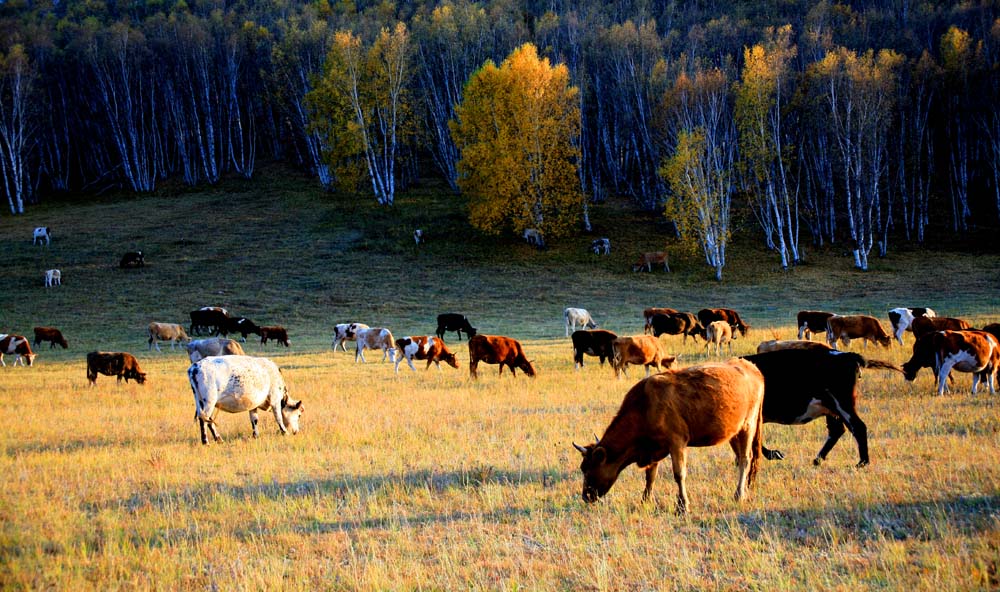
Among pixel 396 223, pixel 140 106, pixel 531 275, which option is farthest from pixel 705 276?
pixel 140 106

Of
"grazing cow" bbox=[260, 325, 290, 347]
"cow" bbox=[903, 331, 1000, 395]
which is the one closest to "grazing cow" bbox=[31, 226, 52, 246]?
"grazing cow" bbox=[260, 325, 290, 347]

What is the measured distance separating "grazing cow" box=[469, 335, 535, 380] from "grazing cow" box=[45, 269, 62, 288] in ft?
107

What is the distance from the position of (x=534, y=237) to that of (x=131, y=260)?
26845 mm

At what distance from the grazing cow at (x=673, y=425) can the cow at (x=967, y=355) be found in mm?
7504

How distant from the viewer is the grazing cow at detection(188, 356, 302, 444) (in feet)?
36.3

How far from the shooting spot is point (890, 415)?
1052 centimetres

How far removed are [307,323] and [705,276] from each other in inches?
963

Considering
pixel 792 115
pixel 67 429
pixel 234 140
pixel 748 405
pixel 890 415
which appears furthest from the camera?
pixel 234 140

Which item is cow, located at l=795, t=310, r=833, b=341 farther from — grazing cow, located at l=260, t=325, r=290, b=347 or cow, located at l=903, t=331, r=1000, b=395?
grazing cow, located at l=260, t=325, r=290, b=347

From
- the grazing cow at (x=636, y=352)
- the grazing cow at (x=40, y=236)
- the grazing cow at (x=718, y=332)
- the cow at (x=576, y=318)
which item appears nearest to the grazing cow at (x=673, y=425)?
the grazing cow at (x=636, y=352)

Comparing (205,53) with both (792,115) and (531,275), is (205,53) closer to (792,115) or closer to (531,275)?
(531,275)

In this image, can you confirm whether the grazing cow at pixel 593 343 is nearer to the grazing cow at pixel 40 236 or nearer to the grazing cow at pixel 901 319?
the grazing cow at pixel 901 319

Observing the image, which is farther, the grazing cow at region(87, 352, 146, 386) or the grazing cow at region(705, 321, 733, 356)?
the grazing cow at region(705, 321, 733, 356)

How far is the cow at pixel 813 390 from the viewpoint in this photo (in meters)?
8.36
